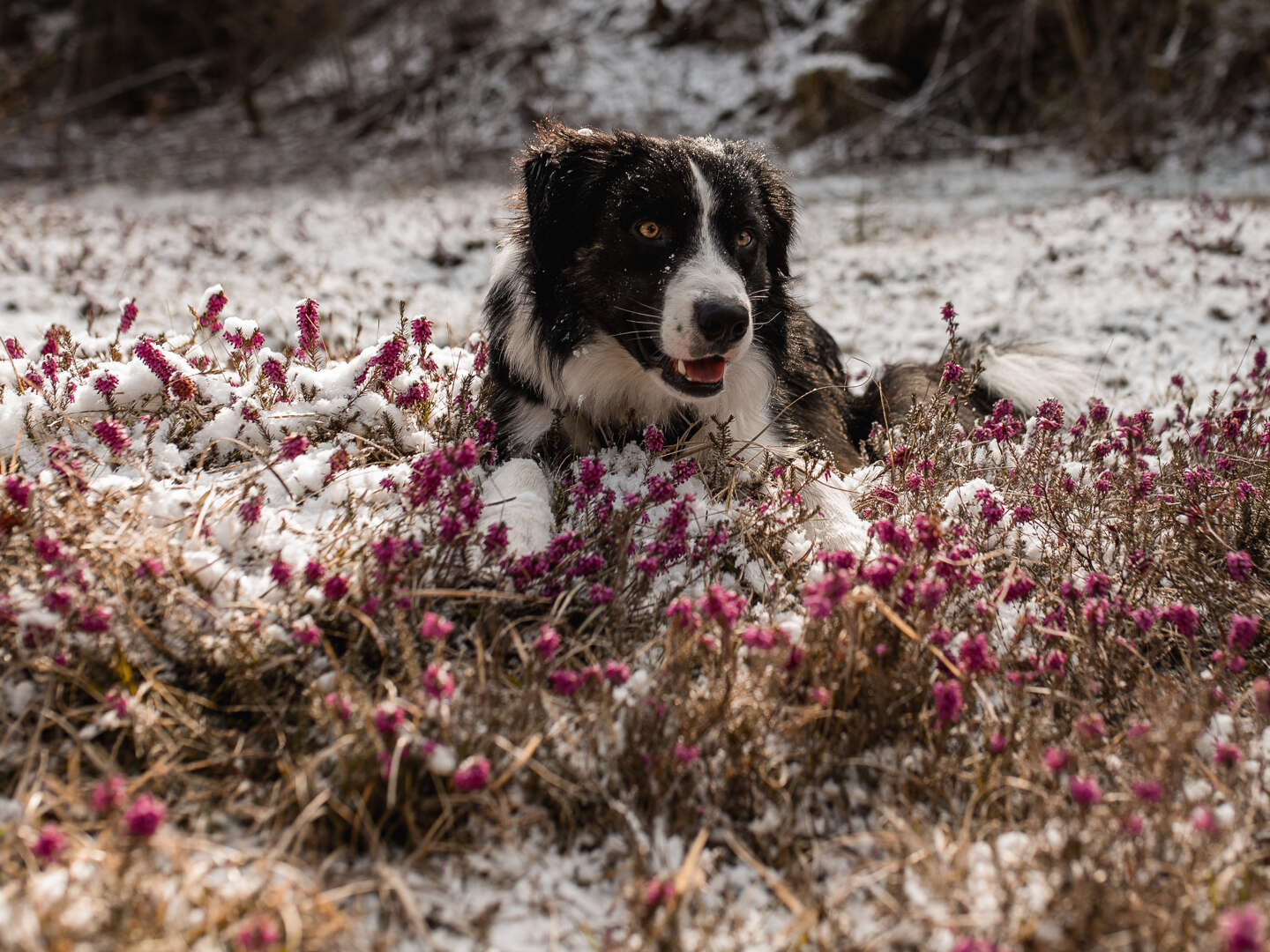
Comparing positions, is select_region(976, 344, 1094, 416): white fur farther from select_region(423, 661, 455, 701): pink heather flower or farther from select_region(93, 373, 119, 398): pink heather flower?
select_region(93, 373, 119, 398): pink heather flower

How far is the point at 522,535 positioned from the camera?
2703 millimetres

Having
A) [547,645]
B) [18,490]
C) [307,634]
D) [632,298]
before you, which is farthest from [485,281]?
[547,645]

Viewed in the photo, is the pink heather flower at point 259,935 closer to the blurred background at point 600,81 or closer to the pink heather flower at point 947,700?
the pink heather flower at point 947,700

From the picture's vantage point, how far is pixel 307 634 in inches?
81.7

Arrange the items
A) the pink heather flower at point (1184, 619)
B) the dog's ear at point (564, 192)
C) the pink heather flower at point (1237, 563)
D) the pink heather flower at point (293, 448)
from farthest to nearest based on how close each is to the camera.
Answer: the dog's ear at point (564, 192) → the pink heather flower at point (293, 448) → the pink heather flower at point (1237, 563) → the pink heather flower at point (1184, 619)

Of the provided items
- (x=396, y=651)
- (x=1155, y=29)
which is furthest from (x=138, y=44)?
(x=396, y=651)

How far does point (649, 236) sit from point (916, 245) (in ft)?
23.5

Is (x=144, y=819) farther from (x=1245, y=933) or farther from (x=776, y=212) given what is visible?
(x=776, y=212)

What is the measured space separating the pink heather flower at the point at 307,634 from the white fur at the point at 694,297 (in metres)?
1.63

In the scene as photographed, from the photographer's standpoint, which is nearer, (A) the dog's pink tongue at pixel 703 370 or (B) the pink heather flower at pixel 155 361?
(B) the pink heather flower at pixel 155 361

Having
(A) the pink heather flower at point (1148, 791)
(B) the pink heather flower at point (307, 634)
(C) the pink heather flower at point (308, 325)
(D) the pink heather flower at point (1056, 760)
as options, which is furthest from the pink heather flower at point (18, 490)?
(A) the pink heather flower at point (1148, 791)

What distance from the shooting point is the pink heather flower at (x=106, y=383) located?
2900 millimetres

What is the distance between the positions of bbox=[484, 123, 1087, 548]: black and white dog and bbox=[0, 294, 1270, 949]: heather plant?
0.63 meters

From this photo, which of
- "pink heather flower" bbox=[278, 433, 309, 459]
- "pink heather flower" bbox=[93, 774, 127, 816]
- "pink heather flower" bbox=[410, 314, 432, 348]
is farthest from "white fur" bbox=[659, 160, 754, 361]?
"pink heather flower" bbox=[93, 774, 127, 816]
